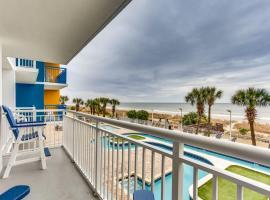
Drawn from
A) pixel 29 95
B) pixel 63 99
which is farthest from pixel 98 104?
pixel 29 95

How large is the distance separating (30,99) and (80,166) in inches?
318

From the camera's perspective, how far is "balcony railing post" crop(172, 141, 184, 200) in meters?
0.91

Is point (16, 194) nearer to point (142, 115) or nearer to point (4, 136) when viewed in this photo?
point (4, 136)

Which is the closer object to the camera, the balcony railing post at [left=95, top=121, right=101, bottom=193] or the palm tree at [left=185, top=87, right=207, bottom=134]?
the balcony railing post at [left=95, top=121, right=101, bottom=193]

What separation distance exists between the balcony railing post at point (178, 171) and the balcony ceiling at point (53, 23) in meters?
1.55

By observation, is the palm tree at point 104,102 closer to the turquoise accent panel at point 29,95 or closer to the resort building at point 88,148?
the turquoise accent panel at point 29,95

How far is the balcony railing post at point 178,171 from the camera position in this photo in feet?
3.00

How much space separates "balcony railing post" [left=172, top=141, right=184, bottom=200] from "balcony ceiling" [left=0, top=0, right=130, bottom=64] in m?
1.55

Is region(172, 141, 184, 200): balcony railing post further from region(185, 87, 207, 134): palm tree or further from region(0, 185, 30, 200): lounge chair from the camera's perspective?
region(185, 87, 207, 134): palm tree

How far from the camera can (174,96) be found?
31203 mm

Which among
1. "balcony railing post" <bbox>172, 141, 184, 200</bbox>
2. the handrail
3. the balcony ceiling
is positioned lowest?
"balcony railing post" <bbox>172, 141, 184, 200</bbox>

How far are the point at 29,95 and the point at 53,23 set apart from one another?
8478 millimetres

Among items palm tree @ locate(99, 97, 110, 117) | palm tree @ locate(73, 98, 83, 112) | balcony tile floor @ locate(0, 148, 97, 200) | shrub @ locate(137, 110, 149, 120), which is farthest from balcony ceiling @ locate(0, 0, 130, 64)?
palm tree @ locate(73, 98, 83, 112)

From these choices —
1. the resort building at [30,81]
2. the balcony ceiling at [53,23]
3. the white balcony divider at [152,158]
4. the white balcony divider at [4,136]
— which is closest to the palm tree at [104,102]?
the resort building at [30,81]
